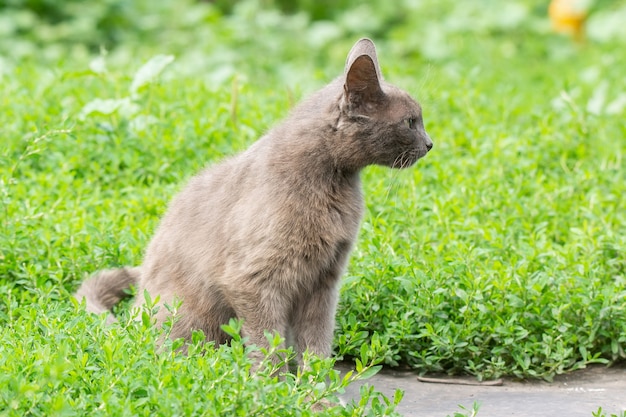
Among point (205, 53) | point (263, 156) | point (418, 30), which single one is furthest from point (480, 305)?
point (418, 30)

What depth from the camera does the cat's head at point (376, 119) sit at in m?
3.88

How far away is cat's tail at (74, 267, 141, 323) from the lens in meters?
4.30

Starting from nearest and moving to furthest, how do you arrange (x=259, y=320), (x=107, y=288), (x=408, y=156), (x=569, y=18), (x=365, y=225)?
(x=259, y=320)
(x=408, y=156)
(x=107, y=288)
(x=365, y=225)
(x=569, y=18)

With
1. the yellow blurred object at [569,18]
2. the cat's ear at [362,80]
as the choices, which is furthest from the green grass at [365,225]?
the yellow blurred object at [569,18]

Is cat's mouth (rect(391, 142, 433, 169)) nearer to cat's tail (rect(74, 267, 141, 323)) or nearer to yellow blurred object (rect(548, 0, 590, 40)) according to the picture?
cat's tail (rect(74, 267, 141, 323))

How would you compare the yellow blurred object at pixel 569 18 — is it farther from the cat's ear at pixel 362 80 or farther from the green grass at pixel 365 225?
the cat's ear at pixel 362 80

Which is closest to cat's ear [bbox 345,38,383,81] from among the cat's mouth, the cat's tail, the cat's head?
the cat's head

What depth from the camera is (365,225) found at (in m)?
4.84

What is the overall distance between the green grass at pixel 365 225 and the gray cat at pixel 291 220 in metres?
0.27

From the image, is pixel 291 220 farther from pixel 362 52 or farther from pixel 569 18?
pixel 569 18

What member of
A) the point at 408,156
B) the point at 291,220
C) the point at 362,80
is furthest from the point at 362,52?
the point at 291,220

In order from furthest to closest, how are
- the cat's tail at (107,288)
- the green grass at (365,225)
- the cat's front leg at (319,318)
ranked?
the cat's tail at (107,288), the cat's front leg at (319,318), the green grass at (365,225)

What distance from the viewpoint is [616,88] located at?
755cm

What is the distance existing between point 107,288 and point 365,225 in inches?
48.8
